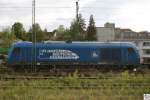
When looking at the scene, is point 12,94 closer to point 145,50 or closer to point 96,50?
point 96,50

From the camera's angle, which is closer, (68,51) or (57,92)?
(57,92)

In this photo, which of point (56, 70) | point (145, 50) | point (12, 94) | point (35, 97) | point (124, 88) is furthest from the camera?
point (145, 50)

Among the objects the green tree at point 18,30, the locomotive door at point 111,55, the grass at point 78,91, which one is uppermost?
the green tree at point 18,30

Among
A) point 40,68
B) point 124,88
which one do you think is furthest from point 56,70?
point 124,88

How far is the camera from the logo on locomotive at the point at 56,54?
32.7 meters

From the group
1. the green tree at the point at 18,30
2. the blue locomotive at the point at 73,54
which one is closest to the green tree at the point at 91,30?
the green tree at the point at 18,30

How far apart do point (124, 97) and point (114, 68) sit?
18.6 metres

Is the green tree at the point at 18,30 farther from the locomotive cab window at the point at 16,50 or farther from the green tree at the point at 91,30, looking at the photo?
the locomotive cab window at the point at 16,50

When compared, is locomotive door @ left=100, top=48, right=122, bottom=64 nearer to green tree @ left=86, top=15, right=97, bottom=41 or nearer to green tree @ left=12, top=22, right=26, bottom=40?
green tree @ left=86, top=15, right=97, bottom=41

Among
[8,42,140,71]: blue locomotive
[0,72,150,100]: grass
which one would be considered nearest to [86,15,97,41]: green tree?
[8,42,140,71]: blue locomotive

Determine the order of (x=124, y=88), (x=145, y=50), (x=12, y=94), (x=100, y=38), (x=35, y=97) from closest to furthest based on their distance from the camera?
(x=35, y=97), (x=12, y=94), (x=124, y=88), (x=145, y=50), (x=100, y=38)

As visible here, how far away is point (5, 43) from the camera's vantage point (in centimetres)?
7938

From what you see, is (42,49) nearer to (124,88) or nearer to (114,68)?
(114,68)

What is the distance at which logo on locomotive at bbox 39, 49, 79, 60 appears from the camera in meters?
32.7
